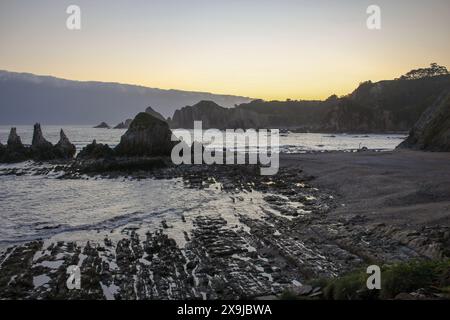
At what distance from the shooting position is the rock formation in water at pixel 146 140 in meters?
Result: 53.6

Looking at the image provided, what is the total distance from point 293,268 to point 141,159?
38.9 meters

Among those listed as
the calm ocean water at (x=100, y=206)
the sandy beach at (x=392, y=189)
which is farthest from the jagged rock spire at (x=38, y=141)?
the sandy beach at (x=392, y=189)

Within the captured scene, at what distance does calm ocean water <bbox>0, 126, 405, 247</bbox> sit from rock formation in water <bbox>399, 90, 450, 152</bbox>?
3202 cm

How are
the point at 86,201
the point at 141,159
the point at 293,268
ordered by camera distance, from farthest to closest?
the point at 141,159 < the point at 86,201 < the point at 293,268

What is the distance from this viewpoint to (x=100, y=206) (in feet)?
85.1

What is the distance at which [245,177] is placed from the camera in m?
37.6

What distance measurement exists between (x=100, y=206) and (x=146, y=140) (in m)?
28.9

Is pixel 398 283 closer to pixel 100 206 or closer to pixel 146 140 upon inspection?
pixel 100 206

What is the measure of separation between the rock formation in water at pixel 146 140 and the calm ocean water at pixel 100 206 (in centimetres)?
1641

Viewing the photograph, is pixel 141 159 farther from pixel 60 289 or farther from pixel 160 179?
pixel 60 289

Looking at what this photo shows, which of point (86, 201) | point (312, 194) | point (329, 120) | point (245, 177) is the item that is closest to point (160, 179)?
point (245, 177)

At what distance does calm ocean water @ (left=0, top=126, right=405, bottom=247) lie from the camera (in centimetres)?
1977

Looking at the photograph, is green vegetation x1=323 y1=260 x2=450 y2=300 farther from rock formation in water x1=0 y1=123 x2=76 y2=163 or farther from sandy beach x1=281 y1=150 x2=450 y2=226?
rock formation in water x1=0 y1=123 x2=76 y2=163

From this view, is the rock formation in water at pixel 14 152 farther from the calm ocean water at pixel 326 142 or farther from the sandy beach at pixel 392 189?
the sandy beach at pixel 392 189
